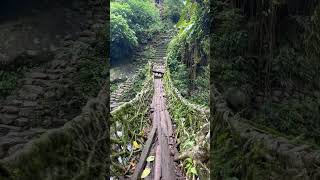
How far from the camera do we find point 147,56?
20.1 m

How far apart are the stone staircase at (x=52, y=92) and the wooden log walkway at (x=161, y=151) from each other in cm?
117

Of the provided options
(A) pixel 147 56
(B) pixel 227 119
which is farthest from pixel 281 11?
(A) pixel 147 56

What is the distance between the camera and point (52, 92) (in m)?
5.67

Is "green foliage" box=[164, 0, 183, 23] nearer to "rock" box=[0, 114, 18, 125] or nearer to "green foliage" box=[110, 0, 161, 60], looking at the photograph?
"green foliage" box=[110, 0, 161, 60]

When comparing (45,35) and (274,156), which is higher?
(45,35)

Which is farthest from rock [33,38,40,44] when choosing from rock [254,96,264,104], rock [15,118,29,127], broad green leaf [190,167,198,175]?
broad green leaf [190,167,198,175]

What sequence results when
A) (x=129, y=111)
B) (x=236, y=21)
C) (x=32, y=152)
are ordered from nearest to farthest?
(x=32, y=152)
(x=236, y=21)
(x=129, y=111)

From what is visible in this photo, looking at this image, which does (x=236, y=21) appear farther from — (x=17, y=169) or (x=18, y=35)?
(x=17, y=169)

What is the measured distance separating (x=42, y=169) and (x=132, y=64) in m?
17.3

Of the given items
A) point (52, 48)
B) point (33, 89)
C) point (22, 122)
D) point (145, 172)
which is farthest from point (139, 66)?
point (145, 172)

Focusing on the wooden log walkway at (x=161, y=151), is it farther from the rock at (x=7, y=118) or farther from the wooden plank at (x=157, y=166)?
the rock at (x=7, y=118)

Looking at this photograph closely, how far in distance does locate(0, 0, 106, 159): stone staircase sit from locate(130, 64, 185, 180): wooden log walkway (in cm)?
117

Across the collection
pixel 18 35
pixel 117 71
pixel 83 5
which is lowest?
pixel 117 71

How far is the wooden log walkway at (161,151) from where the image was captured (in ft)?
14.0
